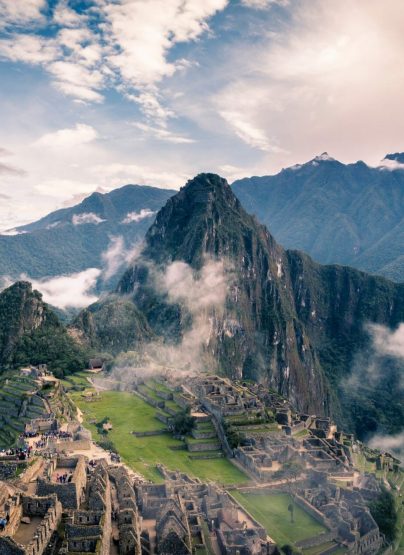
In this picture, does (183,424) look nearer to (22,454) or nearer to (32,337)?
(22,454)

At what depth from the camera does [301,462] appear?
56.9m

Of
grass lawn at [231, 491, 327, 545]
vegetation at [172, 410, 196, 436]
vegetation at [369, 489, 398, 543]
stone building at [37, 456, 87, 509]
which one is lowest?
vegetation at [369, 489, 398, 543]

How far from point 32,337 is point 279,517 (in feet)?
241

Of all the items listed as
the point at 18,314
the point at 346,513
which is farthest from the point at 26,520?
the point at 18,314

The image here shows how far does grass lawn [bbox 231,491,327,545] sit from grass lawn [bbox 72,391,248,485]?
3949 mm

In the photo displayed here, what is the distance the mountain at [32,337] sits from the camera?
97875 mm

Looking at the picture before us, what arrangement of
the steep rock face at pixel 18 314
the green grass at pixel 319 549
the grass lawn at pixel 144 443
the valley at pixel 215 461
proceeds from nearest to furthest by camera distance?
the valley at pixel 215 461 → the green grass at pixel 319 549 → the grass lawn at pixel 144 443 → the steep rock face at pixel 18 314

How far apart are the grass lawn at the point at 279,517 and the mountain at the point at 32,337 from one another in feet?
158

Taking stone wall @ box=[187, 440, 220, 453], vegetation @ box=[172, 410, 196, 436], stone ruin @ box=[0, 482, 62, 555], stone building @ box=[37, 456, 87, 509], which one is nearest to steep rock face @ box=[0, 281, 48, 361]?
vegetation @ box=[172, 410, 196, 436]

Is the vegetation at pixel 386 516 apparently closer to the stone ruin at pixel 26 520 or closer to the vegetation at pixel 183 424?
the vegetation at pixel 183 424

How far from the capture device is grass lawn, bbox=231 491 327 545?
41.7 m

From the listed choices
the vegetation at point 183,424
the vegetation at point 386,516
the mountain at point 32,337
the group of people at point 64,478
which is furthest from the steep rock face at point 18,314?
the group of people at point 64,478

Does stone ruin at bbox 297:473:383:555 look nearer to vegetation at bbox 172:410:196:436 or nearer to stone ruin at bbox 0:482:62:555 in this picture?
vegetation at bbox 172:410:196:436

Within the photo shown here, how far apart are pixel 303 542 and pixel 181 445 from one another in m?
22.4
